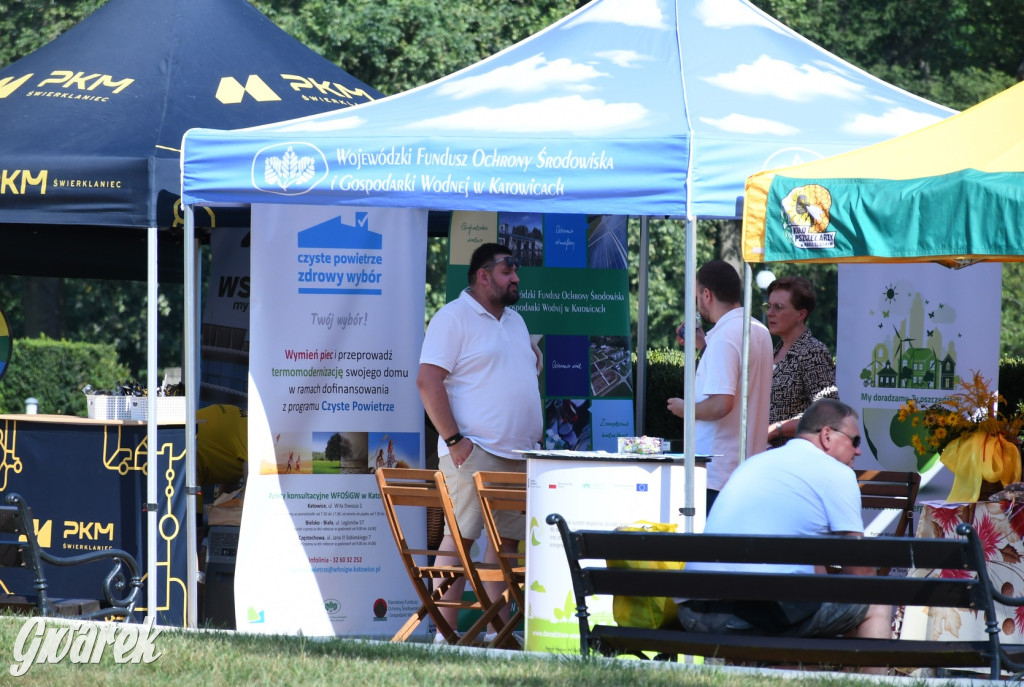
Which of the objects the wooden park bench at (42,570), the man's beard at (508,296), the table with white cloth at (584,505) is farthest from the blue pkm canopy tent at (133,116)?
the table with white cloth at (584,505)

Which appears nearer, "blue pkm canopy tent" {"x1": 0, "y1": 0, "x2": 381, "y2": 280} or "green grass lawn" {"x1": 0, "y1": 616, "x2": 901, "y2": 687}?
"green grass lawn" {"x1": 0, "y1": 616, "x2": 901, "y2": 687}

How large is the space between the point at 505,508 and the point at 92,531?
226 centimetres

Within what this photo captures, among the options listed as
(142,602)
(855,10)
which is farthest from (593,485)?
(855,10)

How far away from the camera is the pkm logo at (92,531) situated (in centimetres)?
683

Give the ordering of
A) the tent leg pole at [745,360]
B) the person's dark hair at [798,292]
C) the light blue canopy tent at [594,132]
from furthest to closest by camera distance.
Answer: the person's dark hair at [798,292]
the tent leg pole at [745,360]
the light blue canopy tent at [594,132]

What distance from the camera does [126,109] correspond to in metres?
7.20

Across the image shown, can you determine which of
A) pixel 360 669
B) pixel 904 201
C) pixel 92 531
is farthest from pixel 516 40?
pixel 360 669

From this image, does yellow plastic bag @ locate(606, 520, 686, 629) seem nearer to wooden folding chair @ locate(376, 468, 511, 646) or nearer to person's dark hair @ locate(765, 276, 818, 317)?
wooden folding chair @ locate(376, 468, 511, 646)

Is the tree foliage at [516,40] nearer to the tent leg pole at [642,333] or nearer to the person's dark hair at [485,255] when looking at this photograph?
the tent leg pole at [642,333]

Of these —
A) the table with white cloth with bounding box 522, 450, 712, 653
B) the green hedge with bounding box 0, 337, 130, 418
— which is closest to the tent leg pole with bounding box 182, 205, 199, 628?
the table with white cloth with bounding box 522, 450, 712, 653

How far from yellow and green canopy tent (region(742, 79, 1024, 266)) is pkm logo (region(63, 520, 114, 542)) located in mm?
3568

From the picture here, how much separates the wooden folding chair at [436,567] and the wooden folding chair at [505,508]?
0.22 ft

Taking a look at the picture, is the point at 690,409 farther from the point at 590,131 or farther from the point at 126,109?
the point at 126,109

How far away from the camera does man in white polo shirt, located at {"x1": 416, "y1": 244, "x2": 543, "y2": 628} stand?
6.43 m
